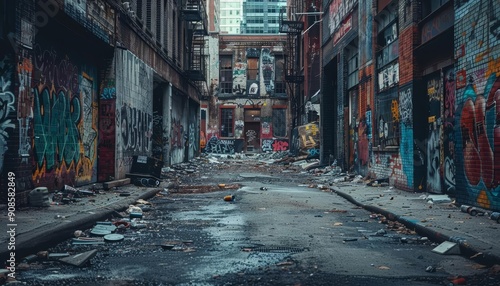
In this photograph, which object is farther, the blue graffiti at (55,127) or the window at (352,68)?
the window at (352,68)

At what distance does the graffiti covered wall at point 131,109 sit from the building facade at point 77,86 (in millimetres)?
30

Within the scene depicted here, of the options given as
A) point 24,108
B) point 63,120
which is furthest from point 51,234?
point 63,120

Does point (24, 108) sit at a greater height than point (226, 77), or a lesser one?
lesser

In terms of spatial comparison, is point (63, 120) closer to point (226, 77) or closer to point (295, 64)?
point (295, 64)

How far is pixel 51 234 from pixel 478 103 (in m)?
6.93

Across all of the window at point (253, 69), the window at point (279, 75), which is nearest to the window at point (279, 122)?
the window at point (279, 75)

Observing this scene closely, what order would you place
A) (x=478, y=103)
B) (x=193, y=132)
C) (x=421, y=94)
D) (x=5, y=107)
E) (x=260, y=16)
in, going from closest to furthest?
(x=5, y=107) → (x=478, y=103) → (x=421, y=94) → (x=193, y=132) → (x=260, y=16)

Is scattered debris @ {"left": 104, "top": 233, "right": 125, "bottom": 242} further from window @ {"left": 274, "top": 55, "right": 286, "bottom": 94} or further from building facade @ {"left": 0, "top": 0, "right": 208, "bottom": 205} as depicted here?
window @ {"left": 274, "top": 55, "right": 286, "bottom": 94}

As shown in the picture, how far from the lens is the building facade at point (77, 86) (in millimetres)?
9000

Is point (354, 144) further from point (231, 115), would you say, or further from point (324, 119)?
point (231, 115)

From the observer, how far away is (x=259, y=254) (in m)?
6.08

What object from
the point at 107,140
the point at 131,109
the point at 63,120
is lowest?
the point at 107,140

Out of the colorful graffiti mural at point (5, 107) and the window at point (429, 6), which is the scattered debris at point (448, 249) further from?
the window at point (429, 6)

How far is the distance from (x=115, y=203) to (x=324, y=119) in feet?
54.5
